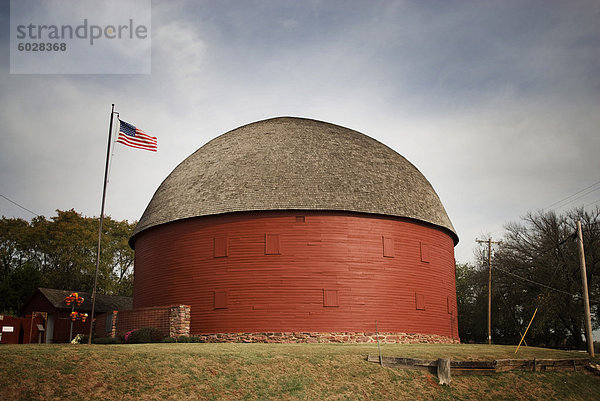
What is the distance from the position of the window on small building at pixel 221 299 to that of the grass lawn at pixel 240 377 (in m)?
6.48

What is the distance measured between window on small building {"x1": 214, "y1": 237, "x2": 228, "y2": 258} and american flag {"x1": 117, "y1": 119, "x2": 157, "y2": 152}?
4796 mm

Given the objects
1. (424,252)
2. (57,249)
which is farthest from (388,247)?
(57,249)

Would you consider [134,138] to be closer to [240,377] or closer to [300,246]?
[300,246]

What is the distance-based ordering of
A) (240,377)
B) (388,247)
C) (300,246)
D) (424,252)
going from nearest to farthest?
(240,377) → (300,246) → (388,247) → (424,252)

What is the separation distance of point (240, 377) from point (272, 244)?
10286 mm

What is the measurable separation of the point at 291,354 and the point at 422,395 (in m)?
3.86

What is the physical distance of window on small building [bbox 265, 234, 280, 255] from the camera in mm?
23844

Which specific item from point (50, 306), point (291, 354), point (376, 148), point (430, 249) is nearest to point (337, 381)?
point (291, 354)

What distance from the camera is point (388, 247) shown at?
24953 millimetres

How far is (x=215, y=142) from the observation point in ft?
99.0

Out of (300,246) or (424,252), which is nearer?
(300,246)

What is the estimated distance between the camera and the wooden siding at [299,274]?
2344 centimetres

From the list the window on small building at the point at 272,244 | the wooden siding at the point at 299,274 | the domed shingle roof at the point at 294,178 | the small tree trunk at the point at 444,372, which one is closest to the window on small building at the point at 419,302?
the wooden siding at the point at 299,274

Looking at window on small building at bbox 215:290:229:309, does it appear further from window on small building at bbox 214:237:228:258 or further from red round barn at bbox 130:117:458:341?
window on small building at bbox 214:237:228:258
